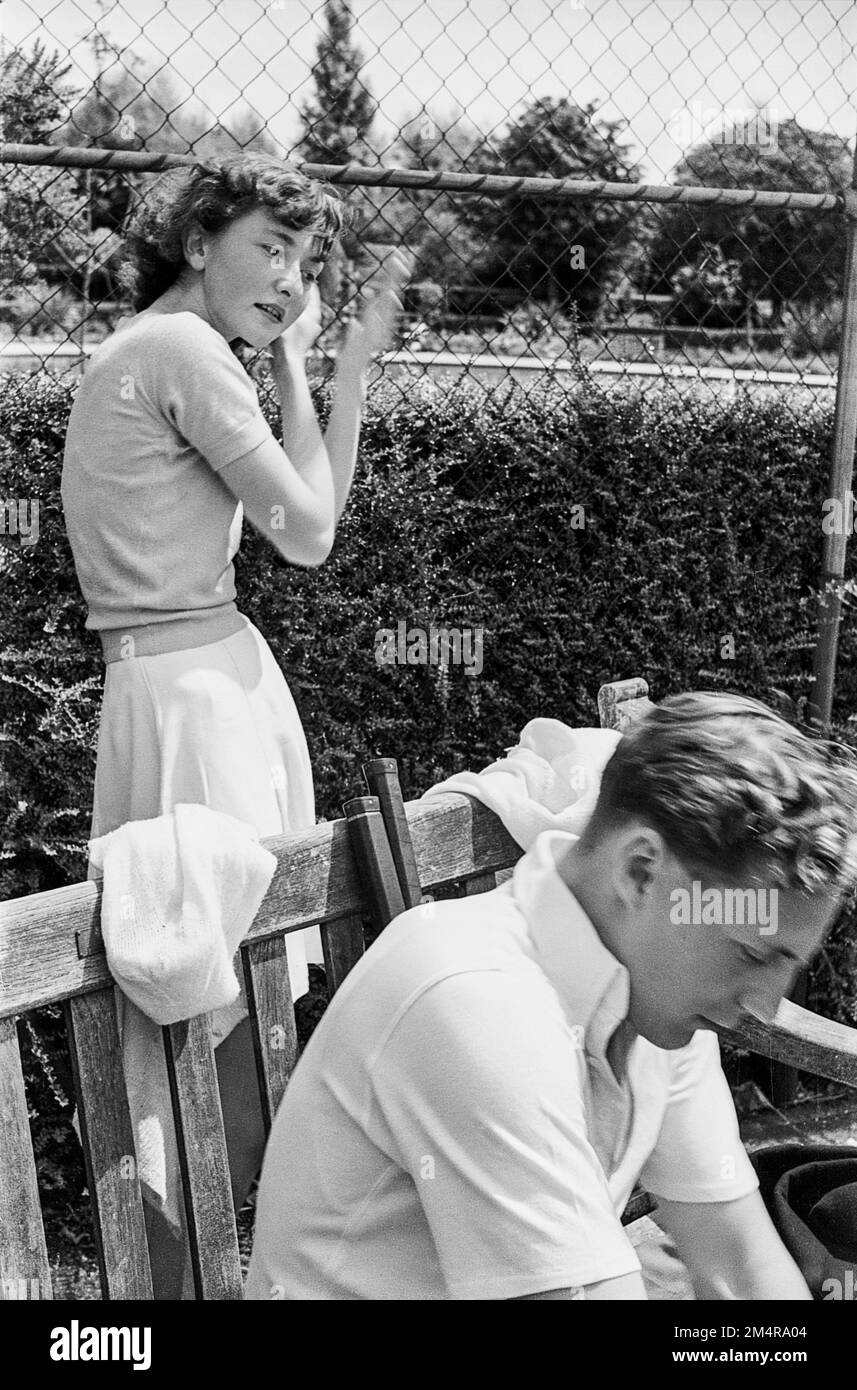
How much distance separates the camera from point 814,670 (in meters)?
3.73

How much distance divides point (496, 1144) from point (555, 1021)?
11cm

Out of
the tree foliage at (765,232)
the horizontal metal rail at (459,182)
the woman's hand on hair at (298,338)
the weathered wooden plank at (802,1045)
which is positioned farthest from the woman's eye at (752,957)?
the tree foliage at (765,232)

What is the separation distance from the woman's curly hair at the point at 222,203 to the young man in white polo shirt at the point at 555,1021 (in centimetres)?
125

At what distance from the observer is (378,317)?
7.47 ft

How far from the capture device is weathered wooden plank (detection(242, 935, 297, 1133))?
5.68 feet

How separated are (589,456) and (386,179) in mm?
852

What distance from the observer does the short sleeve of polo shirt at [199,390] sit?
1996 mm

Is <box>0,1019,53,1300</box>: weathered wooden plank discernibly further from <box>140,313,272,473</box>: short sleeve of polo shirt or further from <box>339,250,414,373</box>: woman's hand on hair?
<box>339,250,414,373</box>: woman's hand on hair

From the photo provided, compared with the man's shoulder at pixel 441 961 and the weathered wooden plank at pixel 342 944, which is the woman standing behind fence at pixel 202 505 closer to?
the weathered wooden plank at pixel 342 944

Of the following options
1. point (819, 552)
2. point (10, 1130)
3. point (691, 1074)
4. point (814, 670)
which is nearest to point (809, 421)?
point (819, 552)

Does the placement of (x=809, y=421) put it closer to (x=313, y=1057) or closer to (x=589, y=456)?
(x=589, y=456)
